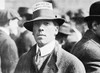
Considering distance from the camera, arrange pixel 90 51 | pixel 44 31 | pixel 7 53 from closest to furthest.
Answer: pixel 44 31
pixel 90 51
pixel 7 53

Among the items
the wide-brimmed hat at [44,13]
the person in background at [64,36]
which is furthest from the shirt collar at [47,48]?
the person in background at [64,36]

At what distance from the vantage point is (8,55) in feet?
28.2

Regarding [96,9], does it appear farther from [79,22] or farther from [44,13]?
[79,22]

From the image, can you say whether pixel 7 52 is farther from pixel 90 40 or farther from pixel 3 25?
pixel 90 40

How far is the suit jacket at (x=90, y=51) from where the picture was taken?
6598 millimetres

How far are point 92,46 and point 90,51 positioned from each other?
0.28 ft

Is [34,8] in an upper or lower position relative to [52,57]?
upper

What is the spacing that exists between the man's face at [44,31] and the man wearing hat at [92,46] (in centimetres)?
70

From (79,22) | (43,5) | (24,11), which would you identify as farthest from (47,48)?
(79,22)

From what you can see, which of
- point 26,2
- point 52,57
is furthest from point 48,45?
point 26,2

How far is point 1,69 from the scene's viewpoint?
884cm

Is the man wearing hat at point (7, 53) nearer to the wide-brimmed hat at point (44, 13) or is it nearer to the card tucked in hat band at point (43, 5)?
the wide-brimmed hat at point (44, 13)

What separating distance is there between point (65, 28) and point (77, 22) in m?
2.71

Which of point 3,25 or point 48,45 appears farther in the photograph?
point 3,25
